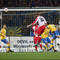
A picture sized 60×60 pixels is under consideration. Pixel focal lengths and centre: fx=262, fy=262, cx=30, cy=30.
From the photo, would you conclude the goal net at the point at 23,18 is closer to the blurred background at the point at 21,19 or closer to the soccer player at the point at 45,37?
the blurred background at the point at 21,19

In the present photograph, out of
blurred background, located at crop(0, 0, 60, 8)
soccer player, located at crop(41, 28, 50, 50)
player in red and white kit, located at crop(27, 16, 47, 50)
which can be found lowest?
soccer player, located at crop(41, 28, 50, 50)

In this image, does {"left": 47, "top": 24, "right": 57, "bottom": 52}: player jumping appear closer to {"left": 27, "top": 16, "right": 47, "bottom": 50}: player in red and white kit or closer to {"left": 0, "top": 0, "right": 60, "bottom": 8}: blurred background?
{"left": 27, "top": 16, "right": 47, "bottom": 50}: player in red and white kit

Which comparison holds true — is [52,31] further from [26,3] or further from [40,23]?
[26,3]

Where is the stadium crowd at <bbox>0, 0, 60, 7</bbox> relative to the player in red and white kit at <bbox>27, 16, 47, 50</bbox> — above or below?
above

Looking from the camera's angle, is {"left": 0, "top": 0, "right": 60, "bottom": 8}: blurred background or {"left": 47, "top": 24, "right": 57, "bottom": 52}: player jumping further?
{"left": 0, "top": 0, "right": 60, "bottom": 8}: blurred background

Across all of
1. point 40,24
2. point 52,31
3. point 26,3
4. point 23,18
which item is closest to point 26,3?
point 26,3

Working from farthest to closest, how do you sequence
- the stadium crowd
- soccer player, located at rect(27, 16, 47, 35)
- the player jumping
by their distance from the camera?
the stadium crowd
soccer player, located at rect(27, 16, 47, 35)
the player jumping

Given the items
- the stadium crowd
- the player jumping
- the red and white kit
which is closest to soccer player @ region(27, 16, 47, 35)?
the red and white kit

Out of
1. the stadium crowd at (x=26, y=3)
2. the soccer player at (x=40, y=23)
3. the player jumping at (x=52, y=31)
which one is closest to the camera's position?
the player jumping at (x=52, y=31)

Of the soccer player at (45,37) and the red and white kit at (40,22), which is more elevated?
the red and white kit at (40,22)

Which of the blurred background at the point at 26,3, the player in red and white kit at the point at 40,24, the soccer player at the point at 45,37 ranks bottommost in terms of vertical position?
the soccer player at the point at 45,37

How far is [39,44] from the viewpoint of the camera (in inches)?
421

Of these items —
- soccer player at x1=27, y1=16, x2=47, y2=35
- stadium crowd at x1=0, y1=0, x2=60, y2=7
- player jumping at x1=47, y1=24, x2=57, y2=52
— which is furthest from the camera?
stadium crowd at x1=0, y1=0, x2=60, y2=7

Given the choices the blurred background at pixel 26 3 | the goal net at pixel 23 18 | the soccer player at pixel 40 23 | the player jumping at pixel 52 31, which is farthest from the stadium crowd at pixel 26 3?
the player jumping at pixel 52 31
